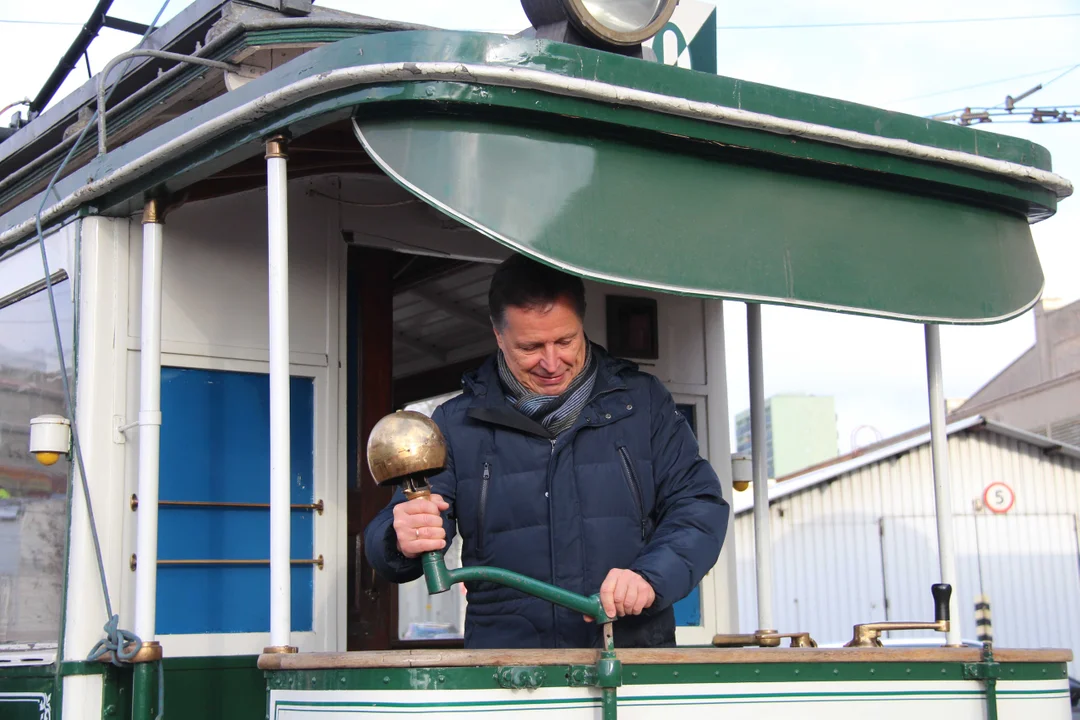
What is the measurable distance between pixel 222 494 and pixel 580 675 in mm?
1727

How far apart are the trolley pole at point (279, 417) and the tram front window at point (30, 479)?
1.04m

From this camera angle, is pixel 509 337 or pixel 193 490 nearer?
pixel 509 337

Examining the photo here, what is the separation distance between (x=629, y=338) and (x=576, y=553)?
2093mm

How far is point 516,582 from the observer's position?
2.86 m

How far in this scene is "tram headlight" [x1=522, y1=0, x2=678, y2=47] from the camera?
10.7ft

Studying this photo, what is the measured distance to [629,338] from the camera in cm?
522

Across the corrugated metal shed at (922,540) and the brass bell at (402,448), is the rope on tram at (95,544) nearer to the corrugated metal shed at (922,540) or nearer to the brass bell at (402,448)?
the brass bell at (402,448)

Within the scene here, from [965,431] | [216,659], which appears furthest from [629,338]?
[965,431]

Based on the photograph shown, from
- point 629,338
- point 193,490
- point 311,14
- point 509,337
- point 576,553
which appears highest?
point 311,14

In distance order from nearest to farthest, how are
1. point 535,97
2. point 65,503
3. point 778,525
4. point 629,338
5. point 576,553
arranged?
point 535,97, point 576,553, point 65,503, point 629,338, point 778,525

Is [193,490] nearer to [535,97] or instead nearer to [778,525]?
[535,97]

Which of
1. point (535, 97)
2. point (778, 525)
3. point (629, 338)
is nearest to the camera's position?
point (535, 97)

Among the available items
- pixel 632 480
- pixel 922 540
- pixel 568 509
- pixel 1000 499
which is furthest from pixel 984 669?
pixel 1000 499

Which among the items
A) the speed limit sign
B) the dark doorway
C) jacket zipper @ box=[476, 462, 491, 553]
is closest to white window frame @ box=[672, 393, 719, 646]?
the dark doorway
